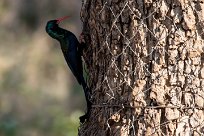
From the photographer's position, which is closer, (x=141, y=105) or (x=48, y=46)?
(x=141, y=105)

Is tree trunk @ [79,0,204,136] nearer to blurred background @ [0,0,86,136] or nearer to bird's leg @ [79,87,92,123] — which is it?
bird's leg @ [79,87,92,123]

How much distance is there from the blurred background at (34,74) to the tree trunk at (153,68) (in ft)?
18.3

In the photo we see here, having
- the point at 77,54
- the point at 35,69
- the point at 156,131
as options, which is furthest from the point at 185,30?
the point at 35,69

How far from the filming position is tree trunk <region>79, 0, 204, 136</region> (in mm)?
4133

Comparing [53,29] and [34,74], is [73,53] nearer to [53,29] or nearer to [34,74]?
[53,29]

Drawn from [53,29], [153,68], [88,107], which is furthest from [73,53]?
[153,68]

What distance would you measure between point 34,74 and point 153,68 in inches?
473

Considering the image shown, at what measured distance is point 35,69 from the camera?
1603 cm

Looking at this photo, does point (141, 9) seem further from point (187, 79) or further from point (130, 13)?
point (187, 79)

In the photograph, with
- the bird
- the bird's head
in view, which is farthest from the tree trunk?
the bird's head

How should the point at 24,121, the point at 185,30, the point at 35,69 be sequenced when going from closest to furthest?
the point at 185,30 → the point at 24,121 → the point at 35,69

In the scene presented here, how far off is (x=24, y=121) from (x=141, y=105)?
942 centimetres

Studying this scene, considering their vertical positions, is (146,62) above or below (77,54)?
below

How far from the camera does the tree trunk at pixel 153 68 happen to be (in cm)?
413
